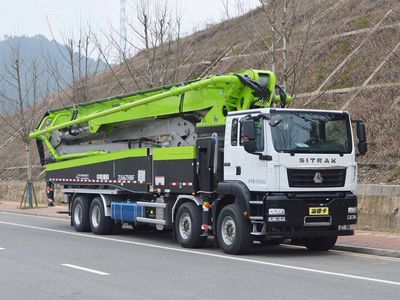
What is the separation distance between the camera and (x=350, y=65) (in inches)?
1048

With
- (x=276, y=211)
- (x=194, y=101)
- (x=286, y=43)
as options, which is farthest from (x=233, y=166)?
(x=286, y=43)

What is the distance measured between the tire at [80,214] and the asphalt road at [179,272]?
306cm

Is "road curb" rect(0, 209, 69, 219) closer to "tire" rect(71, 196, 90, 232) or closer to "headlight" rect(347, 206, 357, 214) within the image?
"tire" rect(71, 196, 90, 232)

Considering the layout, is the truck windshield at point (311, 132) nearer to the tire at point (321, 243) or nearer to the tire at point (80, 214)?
the tire at point (321, 243)

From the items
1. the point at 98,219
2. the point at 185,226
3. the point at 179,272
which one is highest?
the point at 185,226

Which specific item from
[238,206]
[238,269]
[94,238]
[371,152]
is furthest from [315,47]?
[238,269]

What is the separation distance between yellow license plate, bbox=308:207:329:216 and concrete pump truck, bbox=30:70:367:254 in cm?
2

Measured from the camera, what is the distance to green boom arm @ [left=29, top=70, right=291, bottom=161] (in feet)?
47.1

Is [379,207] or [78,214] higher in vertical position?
[379,207]

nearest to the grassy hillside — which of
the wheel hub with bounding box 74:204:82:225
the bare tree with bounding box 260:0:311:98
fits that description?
the bare tree with bounding box 260:0:311:98

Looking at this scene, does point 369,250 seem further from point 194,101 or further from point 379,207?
point 194,101

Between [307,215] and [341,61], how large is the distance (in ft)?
50.2

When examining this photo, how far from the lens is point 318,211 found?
13375 millimetres

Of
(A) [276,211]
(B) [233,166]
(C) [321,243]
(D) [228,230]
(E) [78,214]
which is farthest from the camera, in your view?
(E) [78,214]
